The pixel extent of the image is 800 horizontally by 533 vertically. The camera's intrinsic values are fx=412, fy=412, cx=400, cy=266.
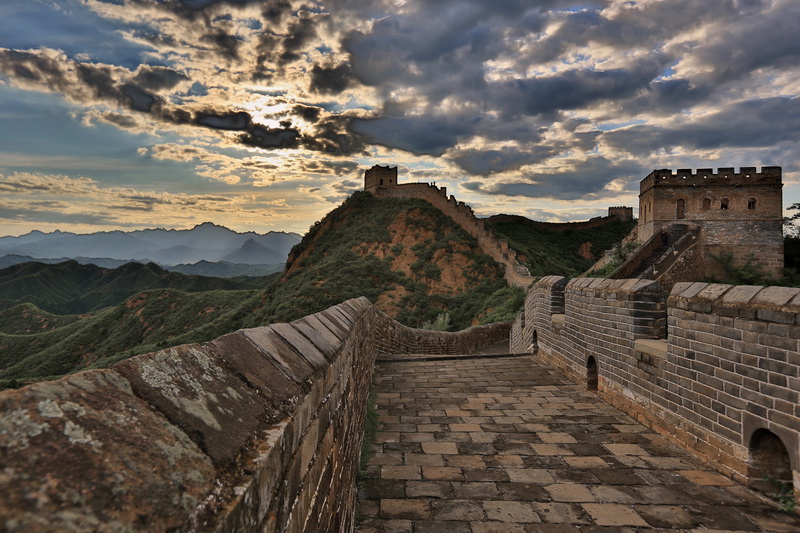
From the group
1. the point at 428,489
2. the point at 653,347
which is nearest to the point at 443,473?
the point at 428,489

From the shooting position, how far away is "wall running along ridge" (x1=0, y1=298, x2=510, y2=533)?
0.69 meters

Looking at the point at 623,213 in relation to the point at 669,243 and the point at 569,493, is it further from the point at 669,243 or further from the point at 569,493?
the point at 569,493

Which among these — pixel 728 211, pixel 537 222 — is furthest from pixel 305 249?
pixel 728 211

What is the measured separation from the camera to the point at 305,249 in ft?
160

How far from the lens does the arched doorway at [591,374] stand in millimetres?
6574

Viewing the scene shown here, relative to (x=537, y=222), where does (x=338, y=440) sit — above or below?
below

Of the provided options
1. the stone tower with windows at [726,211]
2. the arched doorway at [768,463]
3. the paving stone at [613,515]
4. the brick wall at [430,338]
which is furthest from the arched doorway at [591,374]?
the stone tower with windows at [726,211]

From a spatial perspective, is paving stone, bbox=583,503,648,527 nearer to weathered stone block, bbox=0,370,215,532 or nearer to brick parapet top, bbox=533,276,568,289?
weathered stone block, bbox=0,370,215,532

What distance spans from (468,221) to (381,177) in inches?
642

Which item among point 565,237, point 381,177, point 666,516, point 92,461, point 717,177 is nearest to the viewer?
point 92,461

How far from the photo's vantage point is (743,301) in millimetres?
3600

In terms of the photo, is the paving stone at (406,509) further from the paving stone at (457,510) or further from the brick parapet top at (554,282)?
the brick parapet top at (554,282)

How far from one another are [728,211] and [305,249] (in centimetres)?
3919

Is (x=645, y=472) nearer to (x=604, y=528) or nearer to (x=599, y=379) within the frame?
(x=604, y=528)
